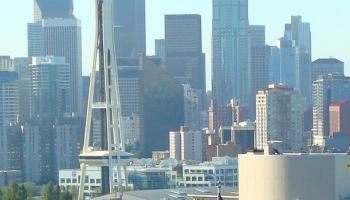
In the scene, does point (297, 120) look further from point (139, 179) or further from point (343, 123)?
point (139, 179)

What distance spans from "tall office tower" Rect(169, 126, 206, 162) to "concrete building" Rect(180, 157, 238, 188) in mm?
39022

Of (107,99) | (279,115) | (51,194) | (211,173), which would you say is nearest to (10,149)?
(279,115)

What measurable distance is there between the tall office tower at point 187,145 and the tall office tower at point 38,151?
11651 millimetres

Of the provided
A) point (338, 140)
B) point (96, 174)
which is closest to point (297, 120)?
point (338, 140)

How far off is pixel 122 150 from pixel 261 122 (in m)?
81.4

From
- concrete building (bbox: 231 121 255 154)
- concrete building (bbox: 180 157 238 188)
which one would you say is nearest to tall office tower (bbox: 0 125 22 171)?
concrete building (bbox: 231 121 255 154)

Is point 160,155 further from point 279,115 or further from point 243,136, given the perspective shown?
point 279,115

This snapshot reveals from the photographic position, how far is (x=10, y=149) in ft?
606

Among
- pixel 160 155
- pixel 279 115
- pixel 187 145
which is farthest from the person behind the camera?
pixel 187 145

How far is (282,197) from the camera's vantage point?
5788 centimetres

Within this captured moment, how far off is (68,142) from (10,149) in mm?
5488

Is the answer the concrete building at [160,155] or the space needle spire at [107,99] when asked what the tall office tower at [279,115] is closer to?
the concrete building at [160,155]

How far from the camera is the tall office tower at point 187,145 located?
609 ft

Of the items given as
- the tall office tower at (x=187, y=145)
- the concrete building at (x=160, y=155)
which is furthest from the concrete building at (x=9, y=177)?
the tall office tower at (x=187, y=145)
